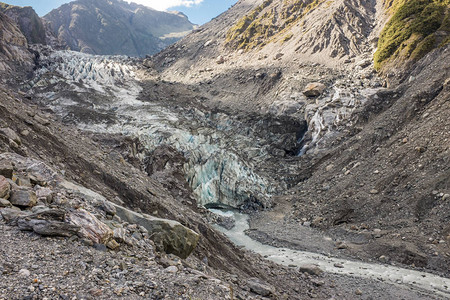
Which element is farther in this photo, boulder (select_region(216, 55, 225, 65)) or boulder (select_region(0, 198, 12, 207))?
boulder (select_region(216, 55, 225, 65))

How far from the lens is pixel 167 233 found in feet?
25.7

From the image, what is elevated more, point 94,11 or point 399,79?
point 94,11

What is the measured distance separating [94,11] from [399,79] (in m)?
206

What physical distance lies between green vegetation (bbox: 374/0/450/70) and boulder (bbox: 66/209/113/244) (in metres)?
41.0

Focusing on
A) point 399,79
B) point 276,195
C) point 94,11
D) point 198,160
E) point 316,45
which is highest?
point 94,11

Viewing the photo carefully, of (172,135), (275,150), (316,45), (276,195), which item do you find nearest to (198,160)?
(172,135)

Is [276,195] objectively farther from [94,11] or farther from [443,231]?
[94,11]

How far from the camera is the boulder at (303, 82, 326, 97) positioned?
41.9 m

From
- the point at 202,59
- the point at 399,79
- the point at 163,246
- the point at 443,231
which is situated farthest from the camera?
the point at 202,59

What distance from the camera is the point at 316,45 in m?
52.3

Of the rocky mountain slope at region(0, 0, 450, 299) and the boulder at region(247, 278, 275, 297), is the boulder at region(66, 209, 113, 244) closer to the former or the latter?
the rocky mountain slope at region(0, 0, 450, 299)

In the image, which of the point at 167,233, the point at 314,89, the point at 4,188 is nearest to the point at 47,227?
the point at 4,188

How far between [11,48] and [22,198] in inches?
2350

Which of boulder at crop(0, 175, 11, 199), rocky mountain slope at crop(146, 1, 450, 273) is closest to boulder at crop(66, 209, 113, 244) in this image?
boulder at crop(0, 175, 11, 199)
